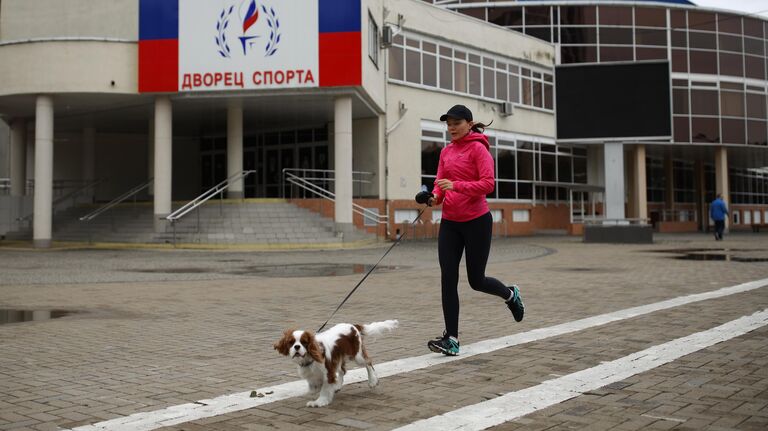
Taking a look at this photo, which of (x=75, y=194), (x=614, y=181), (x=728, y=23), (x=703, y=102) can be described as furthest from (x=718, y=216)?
(x=75, y=194)

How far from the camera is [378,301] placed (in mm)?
9398

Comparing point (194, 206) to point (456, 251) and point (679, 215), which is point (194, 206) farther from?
point (679, 215)

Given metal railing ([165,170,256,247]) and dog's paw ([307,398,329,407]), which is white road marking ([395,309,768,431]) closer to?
dog's paw ([307,398,329,407])

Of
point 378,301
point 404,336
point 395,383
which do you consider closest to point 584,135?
point 378,301

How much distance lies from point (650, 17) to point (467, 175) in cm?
3749

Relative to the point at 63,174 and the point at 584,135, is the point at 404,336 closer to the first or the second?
the point at 584,135

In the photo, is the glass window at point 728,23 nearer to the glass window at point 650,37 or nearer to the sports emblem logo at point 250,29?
the glass window at point 650,37

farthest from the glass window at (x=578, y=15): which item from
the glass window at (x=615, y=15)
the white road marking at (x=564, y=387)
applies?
the white road marking at (x=564, y=387)

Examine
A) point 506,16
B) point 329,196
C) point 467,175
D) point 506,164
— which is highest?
point 506,16

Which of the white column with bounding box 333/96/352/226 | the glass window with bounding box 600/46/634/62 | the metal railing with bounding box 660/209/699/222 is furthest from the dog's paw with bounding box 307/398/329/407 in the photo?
the metal railing with bounding box 660/209/699/222

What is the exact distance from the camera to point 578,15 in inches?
1503

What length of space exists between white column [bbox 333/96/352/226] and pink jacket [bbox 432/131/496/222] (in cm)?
1882

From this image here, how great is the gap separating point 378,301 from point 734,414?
19.4ft

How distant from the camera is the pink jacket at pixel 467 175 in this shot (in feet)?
18.0
